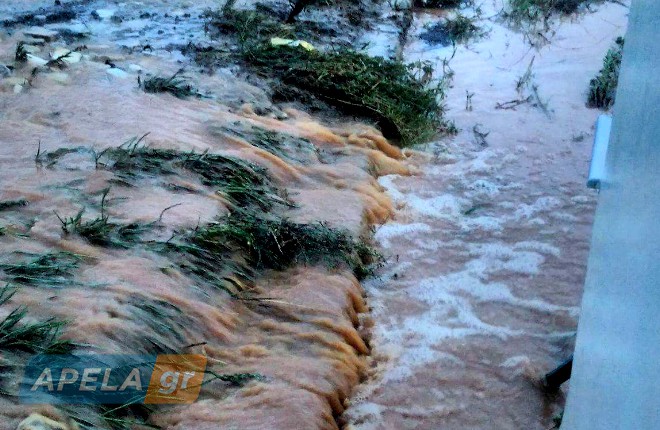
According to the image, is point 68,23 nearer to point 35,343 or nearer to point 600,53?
point 35,343

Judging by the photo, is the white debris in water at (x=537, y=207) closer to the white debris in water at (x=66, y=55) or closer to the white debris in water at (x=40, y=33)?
the white debris in water at (x=66, y=55)

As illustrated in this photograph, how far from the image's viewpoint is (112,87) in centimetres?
483

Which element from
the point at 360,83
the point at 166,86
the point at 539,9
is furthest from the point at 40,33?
the point at 539,9

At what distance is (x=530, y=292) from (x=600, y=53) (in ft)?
12.5

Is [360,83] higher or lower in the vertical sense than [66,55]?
lower

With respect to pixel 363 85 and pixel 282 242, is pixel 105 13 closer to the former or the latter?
pixel 363 85

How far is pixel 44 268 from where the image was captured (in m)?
2.79

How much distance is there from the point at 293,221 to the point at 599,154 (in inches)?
90.1

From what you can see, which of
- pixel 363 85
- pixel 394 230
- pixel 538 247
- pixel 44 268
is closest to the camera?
pixel 44 268

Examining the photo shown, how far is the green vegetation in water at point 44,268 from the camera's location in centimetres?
272

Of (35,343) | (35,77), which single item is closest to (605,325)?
(35,343)

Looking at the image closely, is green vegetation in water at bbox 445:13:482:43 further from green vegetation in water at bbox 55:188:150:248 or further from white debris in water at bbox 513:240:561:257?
green vegetation in water at bbox 55:188:150:248

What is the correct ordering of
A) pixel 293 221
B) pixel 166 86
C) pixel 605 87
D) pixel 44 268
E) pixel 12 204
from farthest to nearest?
1. pixel 605 87
2. pixel 166 86
3. pixel 293 221
4. pixel 12 204
5. pixel 44 268

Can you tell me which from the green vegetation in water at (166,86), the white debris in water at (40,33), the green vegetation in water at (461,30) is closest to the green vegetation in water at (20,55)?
the white debris in water at (40,33)
